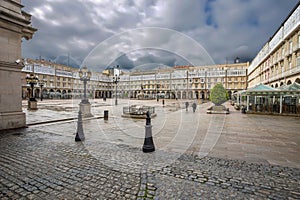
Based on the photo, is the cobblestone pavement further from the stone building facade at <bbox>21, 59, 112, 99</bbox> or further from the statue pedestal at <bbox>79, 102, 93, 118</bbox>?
the stone building facade at <bbox>21, 59, 112, 99</bbox>

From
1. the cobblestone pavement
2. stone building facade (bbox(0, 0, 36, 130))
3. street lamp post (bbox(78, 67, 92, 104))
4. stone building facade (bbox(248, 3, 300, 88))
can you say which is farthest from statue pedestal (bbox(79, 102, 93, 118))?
stone building facade (bbox(248, 3, 300, 88))

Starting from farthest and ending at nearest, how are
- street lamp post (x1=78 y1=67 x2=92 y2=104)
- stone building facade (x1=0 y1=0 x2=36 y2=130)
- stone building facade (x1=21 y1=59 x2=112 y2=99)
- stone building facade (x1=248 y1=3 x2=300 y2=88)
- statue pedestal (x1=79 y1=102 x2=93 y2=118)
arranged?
stone building facade (x1=21 y1=59 x2=112 y2=99) < stone building facade (x1=248 y1=3 x2=300 y2=88) < street lamp post (x1=78 y1=67 x2=92 y2=104) < statue pedestal (x1=79 y1=102 x2=93 y2=118) < stone building facade (x1=0 y1=0 x2=36 y2=130)

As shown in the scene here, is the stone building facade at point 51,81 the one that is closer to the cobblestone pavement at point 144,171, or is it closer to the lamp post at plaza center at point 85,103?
the lamp post at plaza center at point 85,103

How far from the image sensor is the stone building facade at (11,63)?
21.6 feet

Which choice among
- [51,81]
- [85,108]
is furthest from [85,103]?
[51,81]

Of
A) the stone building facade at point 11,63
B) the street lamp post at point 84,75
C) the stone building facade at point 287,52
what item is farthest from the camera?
the stone building facade at point 287,52

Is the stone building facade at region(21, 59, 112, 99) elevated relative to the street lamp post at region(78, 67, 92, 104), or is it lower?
elevated

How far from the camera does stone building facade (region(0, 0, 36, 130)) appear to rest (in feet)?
21.6

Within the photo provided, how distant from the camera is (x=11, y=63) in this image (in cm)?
684

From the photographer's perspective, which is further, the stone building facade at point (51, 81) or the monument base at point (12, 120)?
the stone building facade at point (51, 81)

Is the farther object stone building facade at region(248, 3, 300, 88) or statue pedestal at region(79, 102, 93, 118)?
stone building facade at region(248, 3, 300, 88)

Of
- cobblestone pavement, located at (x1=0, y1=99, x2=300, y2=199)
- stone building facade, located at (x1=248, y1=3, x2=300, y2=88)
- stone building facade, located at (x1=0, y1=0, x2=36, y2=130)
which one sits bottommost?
cobblestone pavement, located at (x1=0, y1=99, x2=300, y2=199)

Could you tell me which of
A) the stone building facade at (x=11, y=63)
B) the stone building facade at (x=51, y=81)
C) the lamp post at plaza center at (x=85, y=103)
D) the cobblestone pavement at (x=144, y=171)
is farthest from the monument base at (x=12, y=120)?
A: the stone building facade at (x=51, y=81)

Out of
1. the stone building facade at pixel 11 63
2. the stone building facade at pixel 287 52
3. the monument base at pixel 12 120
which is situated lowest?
the monument base at pixel 12 120
